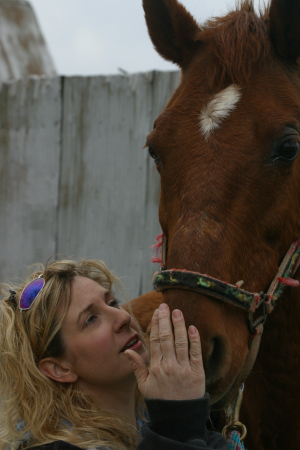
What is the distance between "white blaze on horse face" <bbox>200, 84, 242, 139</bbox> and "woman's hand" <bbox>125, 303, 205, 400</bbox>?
68 centimetres

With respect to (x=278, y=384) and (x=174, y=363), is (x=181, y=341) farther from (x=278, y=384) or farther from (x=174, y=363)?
(x=278, y=384)

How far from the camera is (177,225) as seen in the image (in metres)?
1.57

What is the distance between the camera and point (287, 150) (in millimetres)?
1589

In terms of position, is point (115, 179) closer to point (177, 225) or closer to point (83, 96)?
point (83, 96)

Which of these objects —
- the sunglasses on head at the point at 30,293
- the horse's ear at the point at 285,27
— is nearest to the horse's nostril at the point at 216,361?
the sunglasses on head at the point at 30,293

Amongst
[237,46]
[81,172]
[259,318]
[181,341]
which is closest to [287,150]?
[237,46]

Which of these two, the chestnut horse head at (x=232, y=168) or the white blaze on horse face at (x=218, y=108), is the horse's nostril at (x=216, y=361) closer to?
the chestnut horse head at (x=232, y=168)

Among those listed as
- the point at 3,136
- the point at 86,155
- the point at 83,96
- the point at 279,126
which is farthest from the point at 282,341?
the point at 3,136

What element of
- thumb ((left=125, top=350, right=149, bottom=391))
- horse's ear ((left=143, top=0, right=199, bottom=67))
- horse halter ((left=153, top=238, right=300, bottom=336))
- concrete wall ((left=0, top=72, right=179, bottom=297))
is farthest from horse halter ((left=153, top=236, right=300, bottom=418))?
concrete wall ((left=0, top=72, right=179, bottom=297))

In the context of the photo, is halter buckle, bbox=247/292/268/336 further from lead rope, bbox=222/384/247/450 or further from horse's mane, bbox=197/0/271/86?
horse's mane, bbox=197/0/271/86

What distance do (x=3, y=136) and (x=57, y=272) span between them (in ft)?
10.2

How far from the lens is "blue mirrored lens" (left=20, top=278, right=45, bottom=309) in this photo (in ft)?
6.25

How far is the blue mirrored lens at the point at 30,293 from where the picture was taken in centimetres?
190

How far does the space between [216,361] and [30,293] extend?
2.91ft
